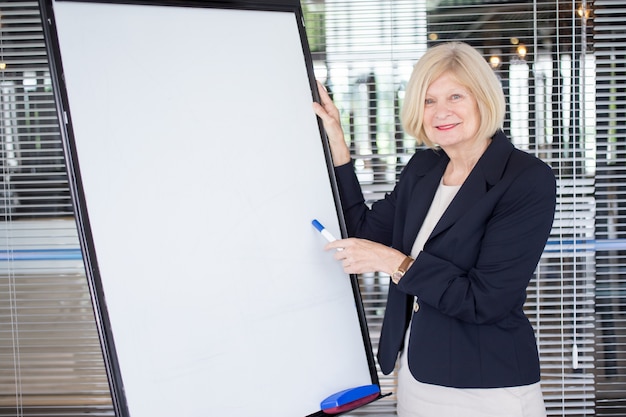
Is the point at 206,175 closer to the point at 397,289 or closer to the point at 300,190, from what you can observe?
the point at 300,190

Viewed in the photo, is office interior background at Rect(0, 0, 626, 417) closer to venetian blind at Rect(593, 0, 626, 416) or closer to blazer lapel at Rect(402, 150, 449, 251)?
venetian blind at Rect(593, 0, 626, 416)

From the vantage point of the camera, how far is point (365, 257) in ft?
4.93

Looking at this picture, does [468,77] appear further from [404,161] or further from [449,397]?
[404,161]

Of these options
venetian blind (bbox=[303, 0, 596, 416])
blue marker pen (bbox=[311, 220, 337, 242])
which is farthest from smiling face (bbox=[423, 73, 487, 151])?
venetian blind (bbox=[303, 0, 596, 416])

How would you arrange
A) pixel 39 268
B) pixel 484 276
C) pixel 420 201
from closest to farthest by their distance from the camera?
pixel 484 276 → pixel 420 201 → pixel 39 268

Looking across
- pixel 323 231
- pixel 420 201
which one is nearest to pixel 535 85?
pixel 420 201

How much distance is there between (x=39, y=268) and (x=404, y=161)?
1.50 m

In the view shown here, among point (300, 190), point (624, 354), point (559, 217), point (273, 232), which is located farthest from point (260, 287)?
point (624, 354)

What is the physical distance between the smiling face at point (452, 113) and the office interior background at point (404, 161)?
3.66 ft

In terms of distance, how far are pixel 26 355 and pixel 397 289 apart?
1.70 metres

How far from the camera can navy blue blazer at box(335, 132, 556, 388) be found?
1.42 metres

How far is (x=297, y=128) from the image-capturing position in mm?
1532

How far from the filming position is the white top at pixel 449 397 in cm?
148

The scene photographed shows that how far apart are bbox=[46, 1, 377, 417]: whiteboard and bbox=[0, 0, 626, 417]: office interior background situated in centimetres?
114
